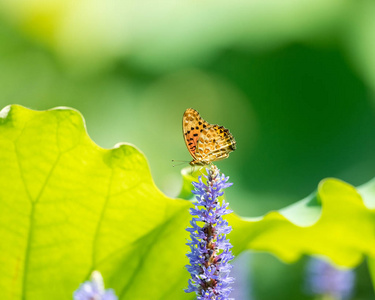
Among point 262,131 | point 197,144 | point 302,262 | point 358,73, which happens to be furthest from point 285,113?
point 197,144

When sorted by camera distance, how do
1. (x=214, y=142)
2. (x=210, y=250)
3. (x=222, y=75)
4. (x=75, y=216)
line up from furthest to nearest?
(x=222, y=75) → (x=214, y=142) → (x=75, y=216) → (x=210, y=250)

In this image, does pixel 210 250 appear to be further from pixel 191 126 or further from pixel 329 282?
pixel 329 282

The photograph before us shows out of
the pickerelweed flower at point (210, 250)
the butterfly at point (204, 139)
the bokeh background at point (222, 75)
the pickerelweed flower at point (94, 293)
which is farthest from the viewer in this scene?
the bokeh background at point (222, 75)

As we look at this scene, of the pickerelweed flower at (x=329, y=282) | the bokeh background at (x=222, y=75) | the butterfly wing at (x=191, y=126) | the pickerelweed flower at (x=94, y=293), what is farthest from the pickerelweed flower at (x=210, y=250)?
the bokeh background at (x=222, y=75)

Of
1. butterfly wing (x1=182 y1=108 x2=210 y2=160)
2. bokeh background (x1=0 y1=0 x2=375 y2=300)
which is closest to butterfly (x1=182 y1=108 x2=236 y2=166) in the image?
butterfly wing (x1=182 y1=108 x2=210 y2=160)

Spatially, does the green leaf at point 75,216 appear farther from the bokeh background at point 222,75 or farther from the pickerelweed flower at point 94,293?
the bokeh background at point 222,75

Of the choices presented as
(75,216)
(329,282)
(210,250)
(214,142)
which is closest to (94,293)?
(210,250)

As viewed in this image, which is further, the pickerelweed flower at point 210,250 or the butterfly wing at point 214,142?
the butterfly wing at point 214,142
